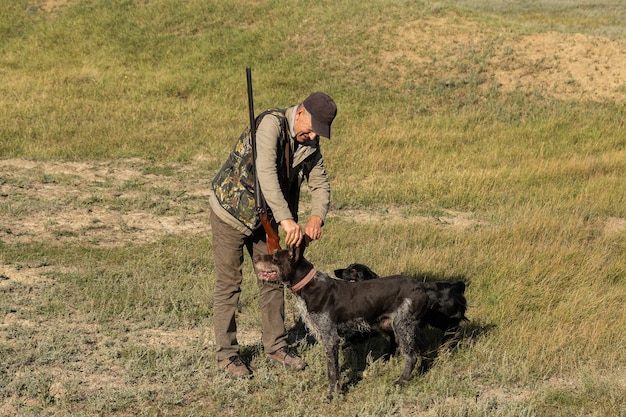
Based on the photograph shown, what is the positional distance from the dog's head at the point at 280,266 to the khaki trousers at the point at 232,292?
1.38ft

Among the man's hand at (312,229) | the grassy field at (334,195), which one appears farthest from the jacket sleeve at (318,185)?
the grassy field at (334,195)

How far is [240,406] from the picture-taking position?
6270 millimetres

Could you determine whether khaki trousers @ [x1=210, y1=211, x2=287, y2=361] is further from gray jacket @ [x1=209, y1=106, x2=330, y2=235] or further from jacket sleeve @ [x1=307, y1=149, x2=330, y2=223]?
jacket sleeve @ [x1=307, y1=149, x2=330, y2=223]

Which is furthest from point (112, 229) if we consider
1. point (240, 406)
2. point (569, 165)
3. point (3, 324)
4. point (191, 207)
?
point (569, 165)

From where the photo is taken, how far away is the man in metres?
5.89

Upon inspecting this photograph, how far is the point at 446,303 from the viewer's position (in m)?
6.93

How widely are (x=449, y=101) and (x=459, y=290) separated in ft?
43.9

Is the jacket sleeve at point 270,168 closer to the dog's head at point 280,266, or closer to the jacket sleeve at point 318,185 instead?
the dog's head at point 280,266

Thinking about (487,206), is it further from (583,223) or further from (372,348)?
(372,348)

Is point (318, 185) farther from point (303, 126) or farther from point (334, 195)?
point (334, 195)

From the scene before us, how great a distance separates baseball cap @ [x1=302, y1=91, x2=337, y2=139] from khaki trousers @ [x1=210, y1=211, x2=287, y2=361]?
120 centimetres

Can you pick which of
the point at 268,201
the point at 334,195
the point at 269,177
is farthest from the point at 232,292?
the point at 334,195

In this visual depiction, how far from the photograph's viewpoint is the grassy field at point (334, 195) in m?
6.65

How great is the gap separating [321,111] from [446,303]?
2300mm
